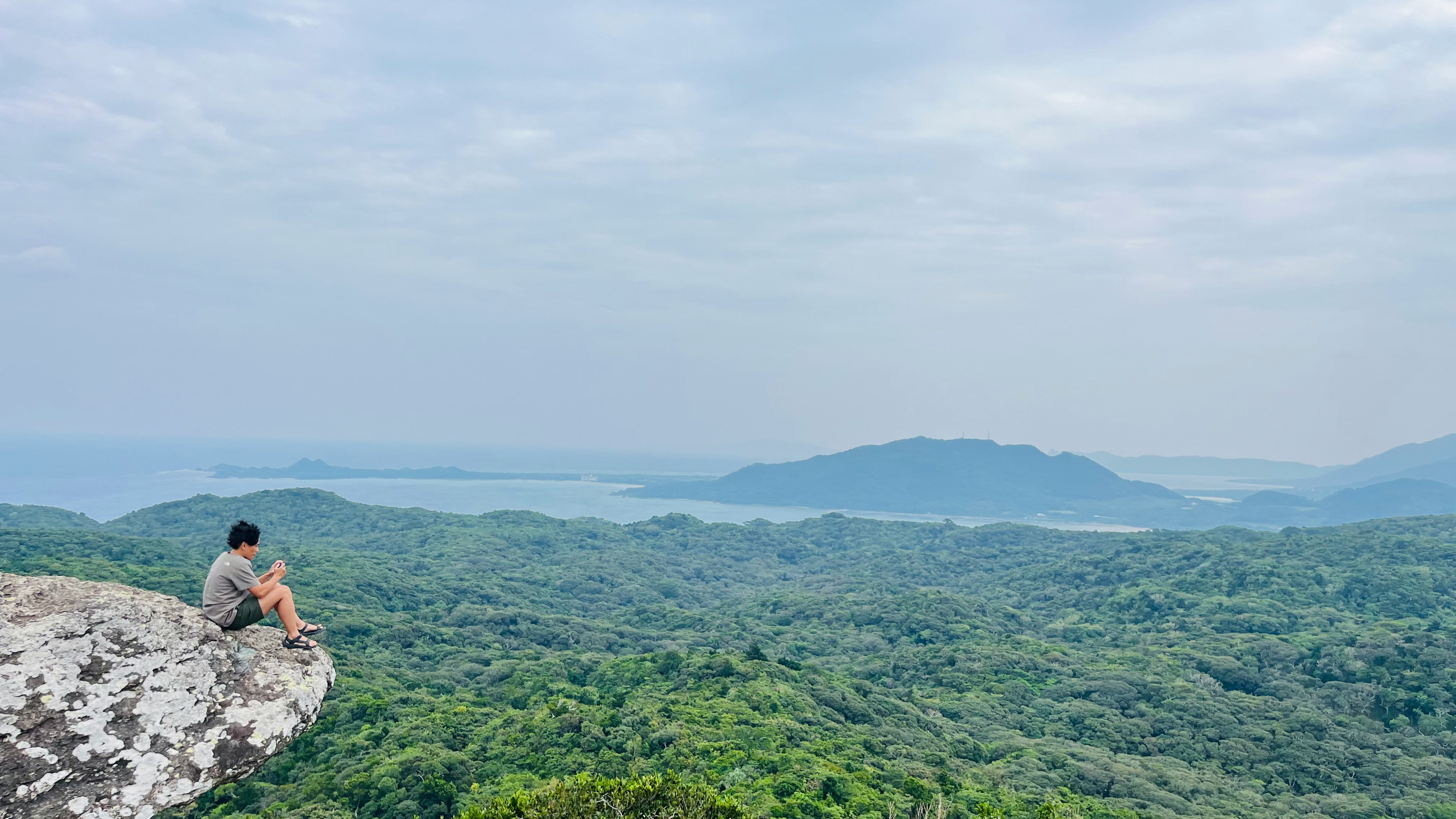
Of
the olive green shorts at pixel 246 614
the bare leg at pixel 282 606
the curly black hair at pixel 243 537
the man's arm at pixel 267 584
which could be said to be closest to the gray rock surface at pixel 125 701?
the olive green shorts at pixel 246 614

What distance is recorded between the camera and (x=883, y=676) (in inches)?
2653

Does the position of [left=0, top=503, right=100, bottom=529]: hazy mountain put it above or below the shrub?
below

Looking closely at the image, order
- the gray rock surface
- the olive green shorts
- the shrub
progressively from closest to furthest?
the gray rock surface, the olive green shorts, the shrub

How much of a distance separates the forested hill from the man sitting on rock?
61.9 feet

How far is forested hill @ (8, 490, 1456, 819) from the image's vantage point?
110 feet

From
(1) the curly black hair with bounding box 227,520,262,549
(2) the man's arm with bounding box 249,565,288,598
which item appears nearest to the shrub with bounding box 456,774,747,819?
(2) the man's arm with bounding box 249,565,288,598

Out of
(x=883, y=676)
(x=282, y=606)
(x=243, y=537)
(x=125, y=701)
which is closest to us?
(x=125, y=701)

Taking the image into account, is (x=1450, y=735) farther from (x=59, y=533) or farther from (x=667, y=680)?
(x=59, y=533)

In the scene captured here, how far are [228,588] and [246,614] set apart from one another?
1.28ft

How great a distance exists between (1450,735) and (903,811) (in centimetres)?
4442

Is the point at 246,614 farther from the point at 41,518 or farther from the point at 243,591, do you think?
the point at 41,518

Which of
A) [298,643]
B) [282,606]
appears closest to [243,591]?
[282,606]

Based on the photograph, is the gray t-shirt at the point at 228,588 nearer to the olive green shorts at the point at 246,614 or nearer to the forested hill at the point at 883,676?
the olive green shorts at the point at 246,614

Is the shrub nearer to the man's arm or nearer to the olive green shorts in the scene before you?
the olive green shorts
